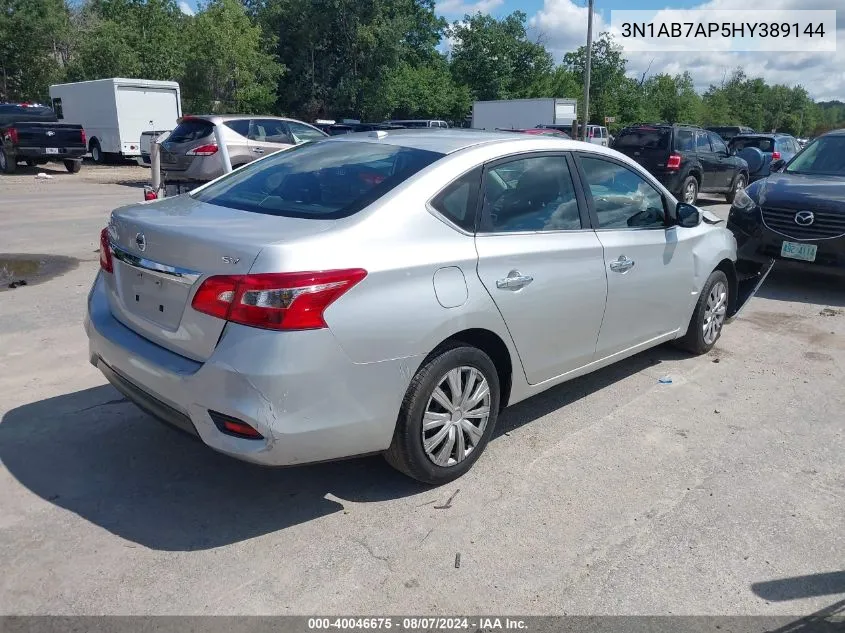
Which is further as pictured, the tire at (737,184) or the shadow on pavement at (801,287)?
the tire at (737,184)

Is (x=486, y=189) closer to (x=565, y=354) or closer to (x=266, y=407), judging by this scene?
(x=565, y=354)

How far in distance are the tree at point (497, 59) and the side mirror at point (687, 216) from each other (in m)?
50.2

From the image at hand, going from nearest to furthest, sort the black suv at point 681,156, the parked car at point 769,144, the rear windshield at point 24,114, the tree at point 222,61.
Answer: the black suv at point 681,156 < the rear windshield at point 24,114 < the parked car at point 769,144 < the tree at point 222,61

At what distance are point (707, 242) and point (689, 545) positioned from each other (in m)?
2.80

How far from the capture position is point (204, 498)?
3.45 meters

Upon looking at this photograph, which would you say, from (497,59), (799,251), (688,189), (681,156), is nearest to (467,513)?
(799,251)

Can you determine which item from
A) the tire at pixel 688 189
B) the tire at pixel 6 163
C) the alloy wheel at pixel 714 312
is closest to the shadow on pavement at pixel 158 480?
the alloy wheel at pixel 714 312

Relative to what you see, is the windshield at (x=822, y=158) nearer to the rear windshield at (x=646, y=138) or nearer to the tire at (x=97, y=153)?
A: the rear windshield at (x=646, y=138)

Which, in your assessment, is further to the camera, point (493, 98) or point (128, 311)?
point (493, 98)

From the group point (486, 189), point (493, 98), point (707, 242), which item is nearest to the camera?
point (486, 189)

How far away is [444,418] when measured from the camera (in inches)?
137

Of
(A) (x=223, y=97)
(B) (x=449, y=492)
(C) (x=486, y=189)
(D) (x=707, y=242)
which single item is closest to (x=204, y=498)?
(B) (x=449, y=492)

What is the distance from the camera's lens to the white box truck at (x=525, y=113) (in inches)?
1415

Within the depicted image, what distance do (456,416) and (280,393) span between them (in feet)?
3.28
